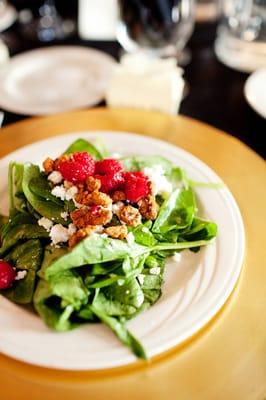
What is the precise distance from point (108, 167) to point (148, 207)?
0.09 m

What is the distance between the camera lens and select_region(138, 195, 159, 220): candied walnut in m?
0.80

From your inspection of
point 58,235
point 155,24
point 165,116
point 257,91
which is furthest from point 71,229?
point 155,24

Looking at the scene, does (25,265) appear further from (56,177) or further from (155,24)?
(155,24)

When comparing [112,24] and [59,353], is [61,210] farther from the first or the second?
[112,24]

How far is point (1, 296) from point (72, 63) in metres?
0.73

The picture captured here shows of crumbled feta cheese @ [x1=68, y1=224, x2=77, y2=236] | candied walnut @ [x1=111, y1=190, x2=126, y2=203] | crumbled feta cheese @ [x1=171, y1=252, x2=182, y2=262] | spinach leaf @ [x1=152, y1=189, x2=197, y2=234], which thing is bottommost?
crumbled feta cheese @ [x1=171, y1=252, x2=182, y2=262]

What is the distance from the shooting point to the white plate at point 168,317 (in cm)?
64

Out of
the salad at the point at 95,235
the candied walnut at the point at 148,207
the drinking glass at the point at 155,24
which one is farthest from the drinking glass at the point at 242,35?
the candied walnut at the point at 148,207

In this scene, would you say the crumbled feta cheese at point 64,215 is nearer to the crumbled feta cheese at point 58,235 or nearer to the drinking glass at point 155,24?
the crumbled feta cheese at point 58,235

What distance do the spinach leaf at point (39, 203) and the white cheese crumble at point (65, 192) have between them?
2 cm

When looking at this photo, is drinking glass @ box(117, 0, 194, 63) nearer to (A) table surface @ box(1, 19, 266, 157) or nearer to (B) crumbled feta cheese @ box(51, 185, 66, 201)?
(A) table surface @ box(1, 19, 266, 157)

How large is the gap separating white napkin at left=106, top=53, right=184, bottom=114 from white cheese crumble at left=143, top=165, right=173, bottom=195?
277 mm

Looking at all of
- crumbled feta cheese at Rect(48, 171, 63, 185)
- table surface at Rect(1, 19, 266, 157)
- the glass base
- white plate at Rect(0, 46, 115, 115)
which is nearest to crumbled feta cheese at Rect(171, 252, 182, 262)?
crumbled feta cheese at Rect(48, 171, 63, 185)

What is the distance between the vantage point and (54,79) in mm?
1243
